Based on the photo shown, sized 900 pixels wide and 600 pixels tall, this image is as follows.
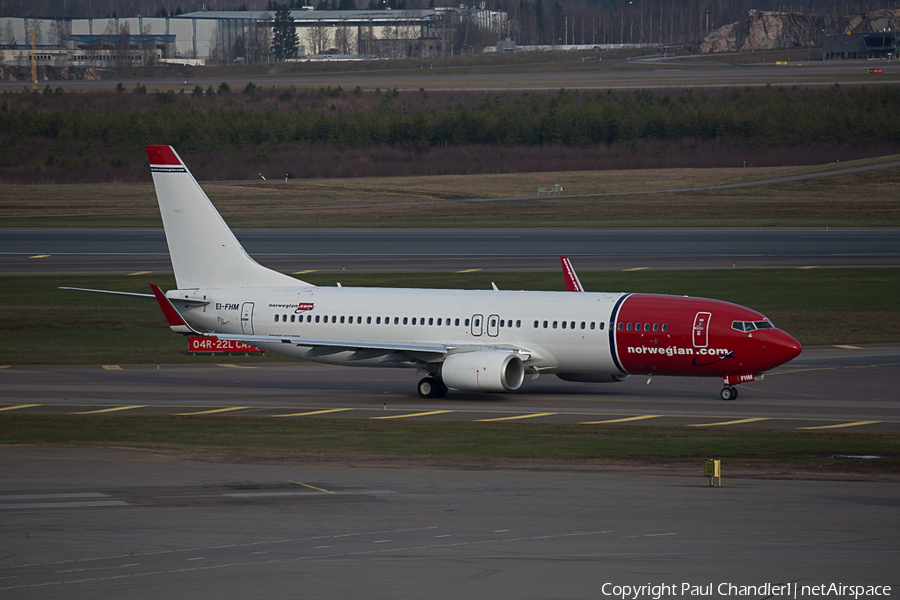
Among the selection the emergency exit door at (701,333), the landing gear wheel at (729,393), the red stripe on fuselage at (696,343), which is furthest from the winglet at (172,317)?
the landing gear wheel at (729,393)

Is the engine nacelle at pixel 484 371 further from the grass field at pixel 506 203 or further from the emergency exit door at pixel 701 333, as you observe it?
the grass field at pixel 506 203

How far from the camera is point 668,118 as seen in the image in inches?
6083

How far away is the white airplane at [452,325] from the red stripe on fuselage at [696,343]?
0.04 m

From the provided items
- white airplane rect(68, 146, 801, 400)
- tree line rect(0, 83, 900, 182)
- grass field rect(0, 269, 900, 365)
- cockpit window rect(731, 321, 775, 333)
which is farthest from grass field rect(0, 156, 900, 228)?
cockpit window rect(731, 321, 775, 333)

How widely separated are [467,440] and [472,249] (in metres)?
52.4

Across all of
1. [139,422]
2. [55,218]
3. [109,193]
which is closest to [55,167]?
[109,193]

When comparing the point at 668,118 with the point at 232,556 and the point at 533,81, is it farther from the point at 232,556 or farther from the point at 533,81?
the point at 232,556

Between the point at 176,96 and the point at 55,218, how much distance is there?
6689 cm

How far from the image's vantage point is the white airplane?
129 feet

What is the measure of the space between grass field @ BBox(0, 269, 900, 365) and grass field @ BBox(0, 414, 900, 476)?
48.9 ft

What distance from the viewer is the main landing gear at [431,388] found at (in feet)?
136

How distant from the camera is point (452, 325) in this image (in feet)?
137

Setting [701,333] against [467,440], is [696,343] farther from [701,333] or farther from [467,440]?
[467,440]

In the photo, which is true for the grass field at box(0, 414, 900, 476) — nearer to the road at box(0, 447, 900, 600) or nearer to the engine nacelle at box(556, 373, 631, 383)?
the road at box(0, 447, 900, 600)
